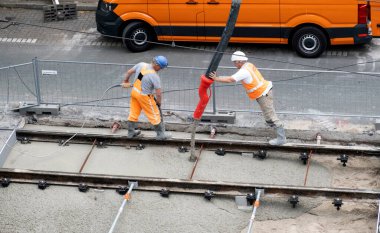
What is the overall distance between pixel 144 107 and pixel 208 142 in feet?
3.98

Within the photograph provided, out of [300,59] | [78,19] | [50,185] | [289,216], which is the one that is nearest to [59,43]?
[78,19]

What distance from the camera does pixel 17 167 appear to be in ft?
48.4

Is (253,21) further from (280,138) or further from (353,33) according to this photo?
(280,138)

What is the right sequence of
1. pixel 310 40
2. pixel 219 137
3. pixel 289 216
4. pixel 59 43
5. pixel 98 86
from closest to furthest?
pixel 289 216 < pixel 219 137 < pixel 98 86 < pixel 310 40 < pixel 59 43

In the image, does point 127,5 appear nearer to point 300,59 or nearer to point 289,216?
point 300,59

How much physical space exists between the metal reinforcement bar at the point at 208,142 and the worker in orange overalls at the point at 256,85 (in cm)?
26

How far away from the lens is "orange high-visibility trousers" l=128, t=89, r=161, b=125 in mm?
14594

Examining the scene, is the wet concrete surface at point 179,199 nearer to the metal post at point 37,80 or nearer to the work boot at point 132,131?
the work boot at point 132,131

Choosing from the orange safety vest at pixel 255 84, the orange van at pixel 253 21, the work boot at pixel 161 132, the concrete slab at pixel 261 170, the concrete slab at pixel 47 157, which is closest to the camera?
the concrete slab at pixel 261 170

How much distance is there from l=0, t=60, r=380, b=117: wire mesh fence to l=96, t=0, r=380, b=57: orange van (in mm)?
2265

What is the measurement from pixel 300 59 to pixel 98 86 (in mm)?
4569

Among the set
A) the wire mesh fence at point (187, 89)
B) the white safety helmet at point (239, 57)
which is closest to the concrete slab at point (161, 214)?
the white safety helmet at point (239, 57)

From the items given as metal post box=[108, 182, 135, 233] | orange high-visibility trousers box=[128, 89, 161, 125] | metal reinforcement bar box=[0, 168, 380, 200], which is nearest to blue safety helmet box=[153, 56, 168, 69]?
orange high-visibility trousers box=[128, 89, 161, 125]

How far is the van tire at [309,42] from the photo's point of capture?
61.8 ft
